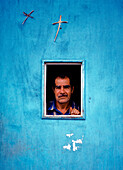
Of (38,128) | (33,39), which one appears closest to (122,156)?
(38,128)

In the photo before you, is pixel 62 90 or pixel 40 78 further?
pixel 62 90

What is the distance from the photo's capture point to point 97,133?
9.37 ft

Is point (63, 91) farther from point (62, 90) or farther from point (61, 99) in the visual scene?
point (61, 99)

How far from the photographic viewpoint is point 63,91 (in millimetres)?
3486

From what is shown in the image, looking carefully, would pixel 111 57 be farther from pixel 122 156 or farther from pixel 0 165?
pixel 0 165

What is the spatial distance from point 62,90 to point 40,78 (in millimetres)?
709

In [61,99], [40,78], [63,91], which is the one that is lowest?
[61,99]

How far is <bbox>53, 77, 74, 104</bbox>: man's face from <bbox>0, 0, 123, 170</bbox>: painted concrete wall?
66 centimetres

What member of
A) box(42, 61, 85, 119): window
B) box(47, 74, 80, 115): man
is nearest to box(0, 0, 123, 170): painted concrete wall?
box(42, 61, 85, 119): window

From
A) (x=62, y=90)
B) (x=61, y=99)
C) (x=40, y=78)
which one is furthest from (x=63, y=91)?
(x=40, y=78)

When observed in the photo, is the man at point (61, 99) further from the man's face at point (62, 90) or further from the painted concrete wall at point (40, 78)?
the painted concrete wall at point (40, 78)

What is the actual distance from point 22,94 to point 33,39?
2.86ft

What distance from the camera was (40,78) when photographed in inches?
115

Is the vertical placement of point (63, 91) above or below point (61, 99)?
above
